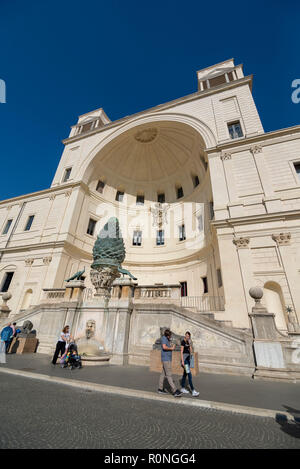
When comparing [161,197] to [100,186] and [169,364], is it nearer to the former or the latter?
[100,186]

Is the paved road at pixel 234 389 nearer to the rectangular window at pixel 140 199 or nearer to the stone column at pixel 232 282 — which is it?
the stone column at pixel 232 282

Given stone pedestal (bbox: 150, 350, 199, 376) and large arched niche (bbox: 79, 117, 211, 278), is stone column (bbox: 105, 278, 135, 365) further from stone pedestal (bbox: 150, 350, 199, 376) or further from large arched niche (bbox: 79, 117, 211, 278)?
large arched niche (bbox: 79, 117, 211, 278)

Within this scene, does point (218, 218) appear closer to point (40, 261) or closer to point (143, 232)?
point (143, 232)

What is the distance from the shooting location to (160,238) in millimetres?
24547

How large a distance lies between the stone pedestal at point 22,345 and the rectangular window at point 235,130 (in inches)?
864

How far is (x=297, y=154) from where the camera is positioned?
1525 centimetres

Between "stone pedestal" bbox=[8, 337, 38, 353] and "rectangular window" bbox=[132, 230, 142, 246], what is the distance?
1532 centimetres

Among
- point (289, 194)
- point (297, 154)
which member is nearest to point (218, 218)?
point (289, 194)

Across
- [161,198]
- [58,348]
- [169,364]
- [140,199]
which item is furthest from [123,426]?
[140,199]

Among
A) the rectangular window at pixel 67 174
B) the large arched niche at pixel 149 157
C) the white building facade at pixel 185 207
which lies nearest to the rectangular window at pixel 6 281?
the white building facade at pixel 185 207

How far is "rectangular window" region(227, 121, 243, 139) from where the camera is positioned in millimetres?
18406

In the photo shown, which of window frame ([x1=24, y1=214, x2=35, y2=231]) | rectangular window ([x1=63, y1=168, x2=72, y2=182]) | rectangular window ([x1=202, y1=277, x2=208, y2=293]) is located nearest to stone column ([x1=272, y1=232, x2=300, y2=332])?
rectangular window ([x1=202, y1=277, x2=208, y2=293])

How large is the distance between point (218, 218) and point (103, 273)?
917 centimetres

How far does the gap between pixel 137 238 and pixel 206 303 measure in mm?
11853
